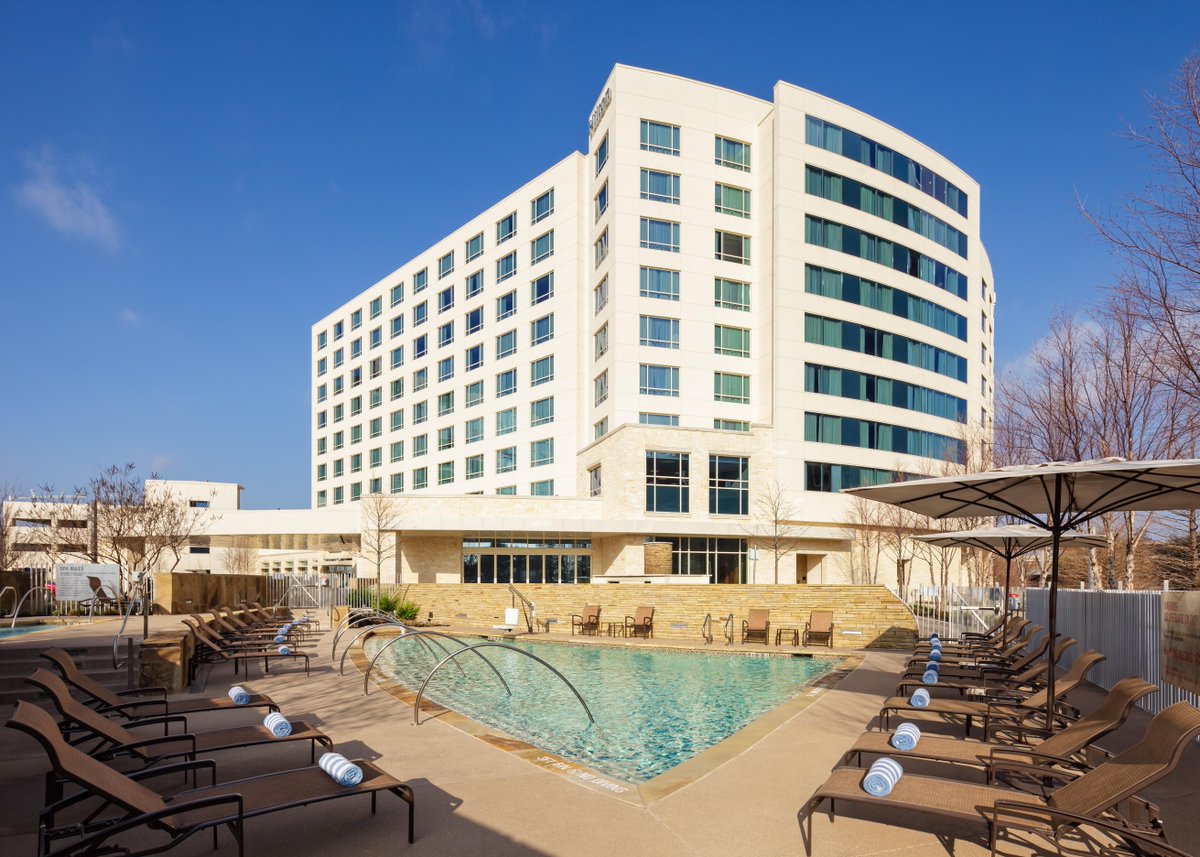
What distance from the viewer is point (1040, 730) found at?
7625 mm

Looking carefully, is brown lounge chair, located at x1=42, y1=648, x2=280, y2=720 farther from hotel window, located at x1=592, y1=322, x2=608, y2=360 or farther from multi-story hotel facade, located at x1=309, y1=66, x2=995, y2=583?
hotel window, located at x1=592, y1=322, x2=608, y2=360

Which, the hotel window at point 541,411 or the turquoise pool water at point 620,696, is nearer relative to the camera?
the turquoise pool water at point 620,696

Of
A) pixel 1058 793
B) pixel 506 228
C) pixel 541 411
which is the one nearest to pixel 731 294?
pixel 541 411

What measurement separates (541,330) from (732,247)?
40.8 feet

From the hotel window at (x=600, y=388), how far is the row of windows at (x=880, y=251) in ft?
43.7

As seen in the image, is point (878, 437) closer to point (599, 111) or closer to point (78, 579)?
point (599, 111)

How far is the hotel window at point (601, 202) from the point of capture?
1756 inches

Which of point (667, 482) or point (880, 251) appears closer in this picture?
point (667, 482)

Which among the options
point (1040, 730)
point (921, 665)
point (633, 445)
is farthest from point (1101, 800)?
point (633, 445)

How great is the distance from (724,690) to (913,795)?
9722mm

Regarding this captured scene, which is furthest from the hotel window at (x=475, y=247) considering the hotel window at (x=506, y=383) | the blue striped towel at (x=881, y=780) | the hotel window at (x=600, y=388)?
the blue striped towel at (x=881, y=780)

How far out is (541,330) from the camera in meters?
49.3

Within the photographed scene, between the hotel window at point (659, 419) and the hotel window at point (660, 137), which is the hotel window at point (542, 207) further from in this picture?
the hotel window at point (659, 419)

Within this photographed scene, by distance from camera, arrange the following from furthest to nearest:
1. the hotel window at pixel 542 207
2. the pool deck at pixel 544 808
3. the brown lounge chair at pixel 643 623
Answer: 1. the hotel window at pixel 542 207
2. the brown lounge chair at pixel 643 623
3. the pool deck at pixel 544 808
